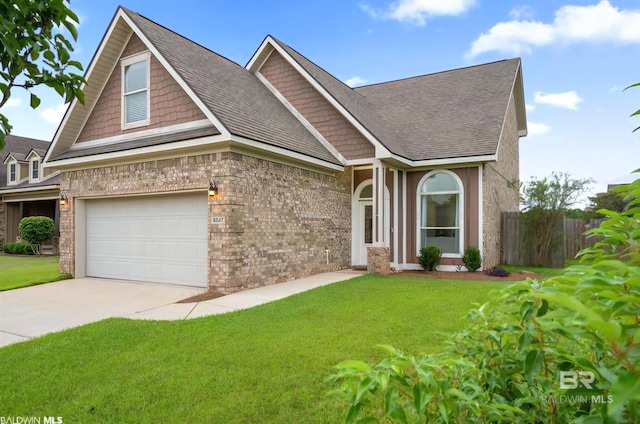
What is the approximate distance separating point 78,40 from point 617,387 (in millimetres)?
2990

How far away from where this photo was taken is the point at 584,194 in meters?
13.2

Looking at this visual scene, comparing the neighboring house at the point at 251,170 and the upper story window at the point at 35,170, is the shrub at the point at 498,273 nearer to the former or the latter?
the neighboring house at the point at 251,170

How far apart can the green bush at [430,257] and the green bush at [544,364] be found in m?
10.8

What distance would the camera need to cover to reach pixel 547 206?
13.4m

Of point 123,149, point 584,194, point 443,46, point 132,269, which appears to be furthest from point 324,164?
point 443,46

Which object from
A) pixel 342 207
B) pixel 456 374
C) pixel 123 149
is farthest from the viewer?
pixel 342 207

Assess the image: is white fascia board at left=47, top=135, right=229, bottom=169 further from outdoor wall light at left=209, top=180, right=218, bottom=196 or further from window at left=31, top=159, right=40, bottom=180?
window at left=31, top=159, right=40, bottom=180

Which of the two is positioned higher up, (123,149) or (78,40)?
(123,149)

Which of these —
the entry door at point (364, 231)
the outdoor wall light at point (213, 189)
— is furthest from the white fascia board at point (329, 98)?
the outdoor wall light at point (213, 189)

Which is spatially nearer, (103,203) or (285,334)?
(285,334)

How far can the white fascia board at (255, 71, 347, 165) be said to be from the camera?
41.7ft

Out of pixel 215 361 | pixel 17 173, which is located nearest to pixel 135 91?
pixel 215 361

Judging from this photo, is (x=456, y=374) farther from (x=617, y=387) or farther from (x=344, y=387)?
(x=617, y=387)

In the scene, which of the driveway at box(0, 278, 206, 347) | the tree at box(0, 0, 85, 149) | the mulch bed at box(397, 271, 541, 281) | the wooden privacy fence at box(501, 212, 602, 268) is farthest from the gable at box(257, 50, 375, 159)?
the tree at box(0, 0, 85, 149)
